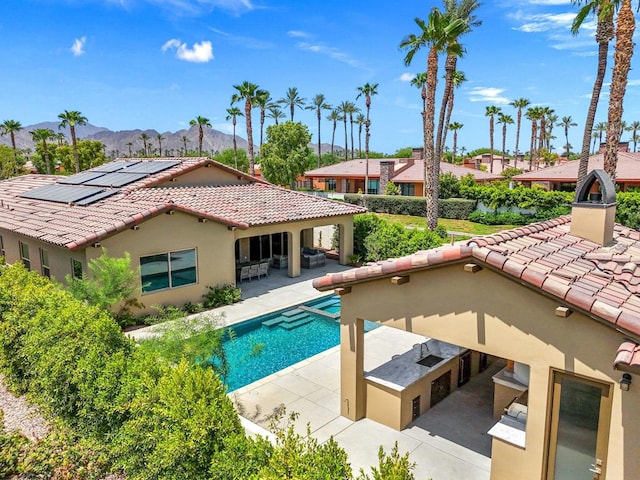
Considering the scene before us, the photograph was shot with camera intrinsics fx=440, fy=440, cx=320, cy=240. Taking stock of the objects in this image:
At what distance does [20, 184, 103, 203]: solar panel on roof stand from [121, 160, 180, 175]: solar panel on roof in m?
2.57

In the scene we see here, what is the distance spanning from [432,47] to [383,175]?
29.0 meters

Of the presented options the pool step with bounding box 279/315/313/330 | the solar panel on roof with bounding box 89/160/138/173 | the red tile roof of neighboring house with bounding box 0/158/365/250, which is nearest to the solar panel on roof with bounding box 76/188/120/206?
the red tile roof of neighboring house with bounding box 0/158/365/250

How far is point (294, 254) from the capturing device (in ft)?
73.7

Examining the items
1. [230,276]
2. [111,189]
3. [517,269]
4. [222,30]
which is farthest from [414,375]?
[222,30]

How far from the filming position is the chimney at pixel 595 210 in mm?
8984

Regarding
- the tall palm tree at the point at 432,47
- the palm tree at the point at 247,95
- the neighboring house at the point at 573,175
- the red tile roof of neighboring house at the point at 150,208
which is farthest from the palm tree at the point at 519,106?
the red tile roof of neighboring house at the point at 150,208

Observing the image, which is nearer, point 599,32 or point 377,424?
point 377,424

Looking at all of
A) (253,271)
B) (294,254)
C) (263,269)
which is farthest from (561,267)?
(263,269)

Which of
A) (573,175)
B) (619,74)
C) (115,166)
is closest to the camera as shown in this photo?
(619,74)

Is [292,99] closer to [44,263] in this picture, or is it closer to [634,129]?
[44,263]

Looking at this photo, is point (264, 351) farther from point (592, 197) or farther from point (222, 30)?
point (222, 30)

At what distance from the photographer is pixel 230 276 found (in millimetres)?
19344

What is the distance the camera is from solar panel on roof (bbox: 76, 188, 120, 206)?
1896 cm

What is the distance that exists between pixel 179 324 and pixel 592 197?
31.9 ft
